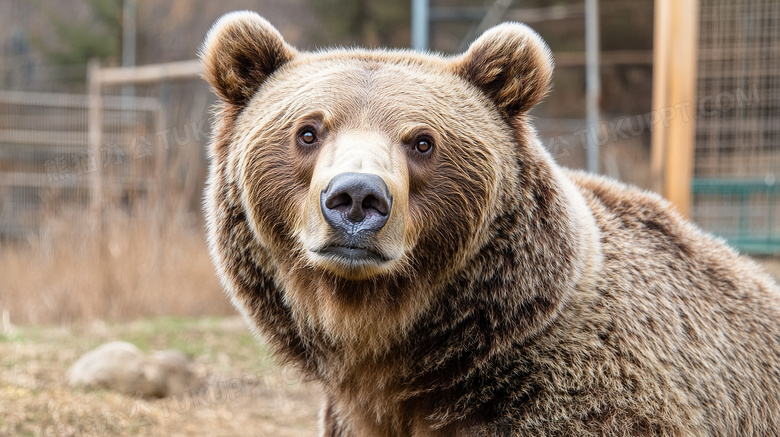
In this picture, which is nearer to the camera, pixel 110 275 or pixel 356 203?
pixel 356 203

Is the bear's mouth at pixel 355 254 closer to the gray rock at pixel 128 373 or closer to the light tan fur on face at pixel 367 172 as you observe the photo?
the light tan fur on face at pixel 367 172

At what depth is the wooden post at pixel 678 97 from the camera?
7.50 metres

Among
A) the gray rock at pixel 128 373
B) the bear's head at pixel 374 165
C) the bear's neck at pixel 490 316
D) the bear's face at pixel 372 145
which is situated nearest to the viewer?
the bear's face at pixel 372 145

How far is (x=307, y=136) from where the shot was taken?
305 cm

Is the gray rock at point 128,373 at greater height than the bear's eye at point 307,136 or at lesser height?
lesser

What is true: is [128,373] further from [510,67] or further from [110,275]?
[110,275]

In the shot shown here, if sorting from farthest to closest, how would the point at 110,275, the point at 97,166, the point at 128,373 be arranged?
the point at 97,166 → the point at 110,275 → the point at 128,373

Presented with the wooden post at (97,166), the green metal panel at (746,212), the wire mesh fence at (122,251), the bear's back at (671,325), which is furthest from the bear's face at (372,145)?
the wooden post at (97,166)

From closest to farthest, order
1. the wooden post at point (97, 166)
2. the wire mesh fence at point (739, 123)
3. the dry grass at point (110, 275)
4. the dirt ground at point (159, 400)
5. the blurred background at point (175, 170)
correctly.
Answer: the dirt ground at point (159, 400) → the blurred background at point (175, 170) → the wire mesh fence at point (739, 123) → the dry grass at point (110, 275) → the wooden post at point (97, 166)

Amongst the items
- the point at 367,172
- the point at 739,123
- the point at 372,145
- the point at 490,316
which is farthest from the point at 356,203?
the point at 739,123

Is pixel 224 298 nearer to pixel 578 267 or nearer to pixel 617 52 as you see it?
pixel 578 267

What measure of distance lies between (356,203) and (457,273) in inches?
28.6

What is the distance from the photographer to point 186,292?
10.3 m

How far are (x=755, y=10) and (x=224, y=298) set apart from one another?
23.8ft
